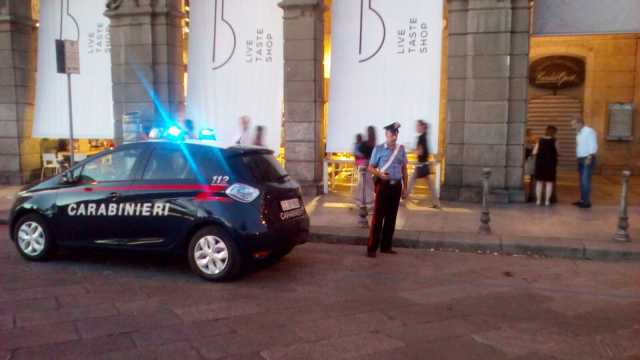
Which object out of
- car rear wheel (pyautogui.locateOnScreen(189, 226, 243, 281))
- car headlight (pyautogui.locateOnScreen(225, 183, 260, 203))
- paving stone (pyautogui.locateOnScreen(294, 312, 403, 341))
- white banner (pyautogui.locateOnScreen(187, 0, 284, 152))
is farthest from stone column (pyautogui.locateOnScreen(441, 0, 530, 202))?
paving stone (pyautogui.locateOnScreen(294, 312, 403, 341))

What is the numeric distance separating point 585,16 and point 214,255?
371 inches

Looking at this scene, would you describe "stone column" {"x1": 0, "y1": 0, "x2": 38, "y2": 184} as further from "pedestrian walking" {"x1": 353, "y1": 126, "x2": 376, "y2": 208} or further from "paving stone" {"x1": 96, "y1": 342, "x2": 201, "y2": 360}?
"paving stone" {"x1": 96, "y1": 342, "x2": 201, "y2": 360}

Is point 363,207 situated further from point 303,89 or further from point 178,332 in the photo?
point 178,332

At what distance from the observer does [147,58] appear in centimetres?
1394

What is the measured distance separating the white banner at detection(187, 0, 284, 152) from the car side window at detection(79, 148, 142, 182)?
6.20 metres

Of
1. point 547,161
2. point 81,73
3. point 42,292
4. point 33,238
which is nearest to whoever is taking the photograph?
point 42,292

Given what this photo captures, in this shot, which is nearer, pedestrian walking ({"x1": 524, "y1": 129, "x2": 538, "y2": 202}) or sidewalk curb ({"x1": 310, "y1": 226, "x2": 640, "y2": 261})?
sidewalk curb ({"x1": 310, "y1": 226, "x2": 640, "y2": 261})

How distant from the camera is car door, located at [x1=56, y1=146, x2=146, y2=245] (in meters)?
6.98

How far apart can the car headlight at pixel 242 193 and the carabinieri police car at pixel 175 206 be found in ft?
0.04

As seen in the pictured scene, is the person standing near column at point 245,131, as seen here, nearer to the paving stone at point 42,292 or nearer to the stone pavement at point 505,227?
the stone pavement at point 505,227

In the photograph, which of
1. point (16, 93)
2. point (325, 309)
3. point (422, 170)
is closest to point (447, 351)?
point (325, 309)

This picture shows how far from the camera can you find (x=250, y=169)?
6742 mm

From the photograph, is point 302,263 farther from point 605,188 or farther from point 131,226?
point 605,188

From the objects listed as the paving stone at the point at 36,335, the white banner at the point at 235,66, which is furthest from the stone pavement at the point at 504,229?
the paving stone at the point at 36,335
